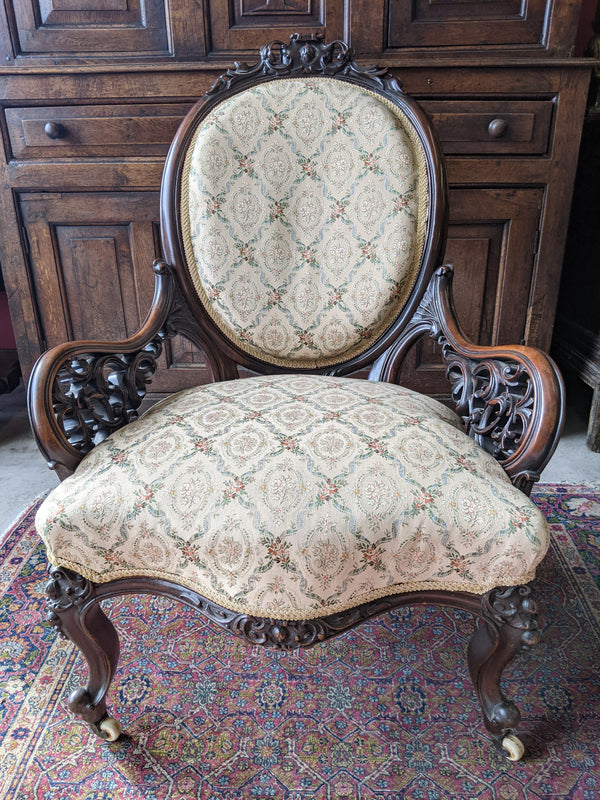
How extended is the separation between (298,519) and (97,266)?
3.84 feet

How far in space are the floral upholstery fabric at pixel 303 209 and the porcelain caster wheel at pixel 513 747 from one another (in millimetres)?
694

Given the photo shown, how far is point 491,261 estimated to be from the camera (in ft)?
5.12

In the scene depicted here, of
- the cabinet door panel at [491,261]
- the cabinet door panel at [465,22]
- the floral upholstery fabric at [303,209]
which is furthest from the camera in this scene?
the cabinet door panel at [491,261]

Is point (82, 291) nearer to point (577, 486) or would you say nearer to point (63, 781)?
point (63, 781)

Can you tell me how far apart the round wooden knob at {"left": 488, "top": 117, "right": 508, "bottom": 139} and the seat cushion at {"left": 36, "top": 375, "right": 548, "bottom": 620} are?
99cm

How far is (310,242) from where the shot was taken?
1.06 metres

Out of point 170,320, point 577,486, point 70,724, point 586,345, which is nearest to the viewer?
point 70,724

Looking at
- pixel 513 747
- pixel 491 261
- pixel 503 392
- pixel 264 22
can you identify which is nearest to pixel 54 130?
pixel 264 22

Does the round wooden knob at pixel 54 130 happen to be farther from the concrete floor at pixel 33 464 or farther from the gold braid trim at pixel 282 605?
the gold braid trim at pixel 282 605

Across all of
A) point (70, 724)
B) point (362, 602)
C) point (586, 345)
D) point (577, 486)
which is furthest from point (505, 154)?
point (70, 724)

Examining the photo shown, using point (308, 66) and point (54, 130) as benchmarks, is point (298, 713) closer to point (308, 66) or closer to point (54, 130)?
point (308, 66)

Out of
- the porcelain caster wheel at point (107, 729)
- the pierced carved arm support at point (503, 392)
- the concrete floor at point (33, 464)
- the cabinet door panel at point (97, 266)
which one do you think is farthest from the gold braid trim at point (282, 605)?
the cabinet door panel at point (97, 266)

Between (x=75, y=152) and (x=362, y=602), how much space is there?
1338mm

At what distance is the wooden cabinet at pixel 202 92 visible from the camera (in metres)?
1.39
